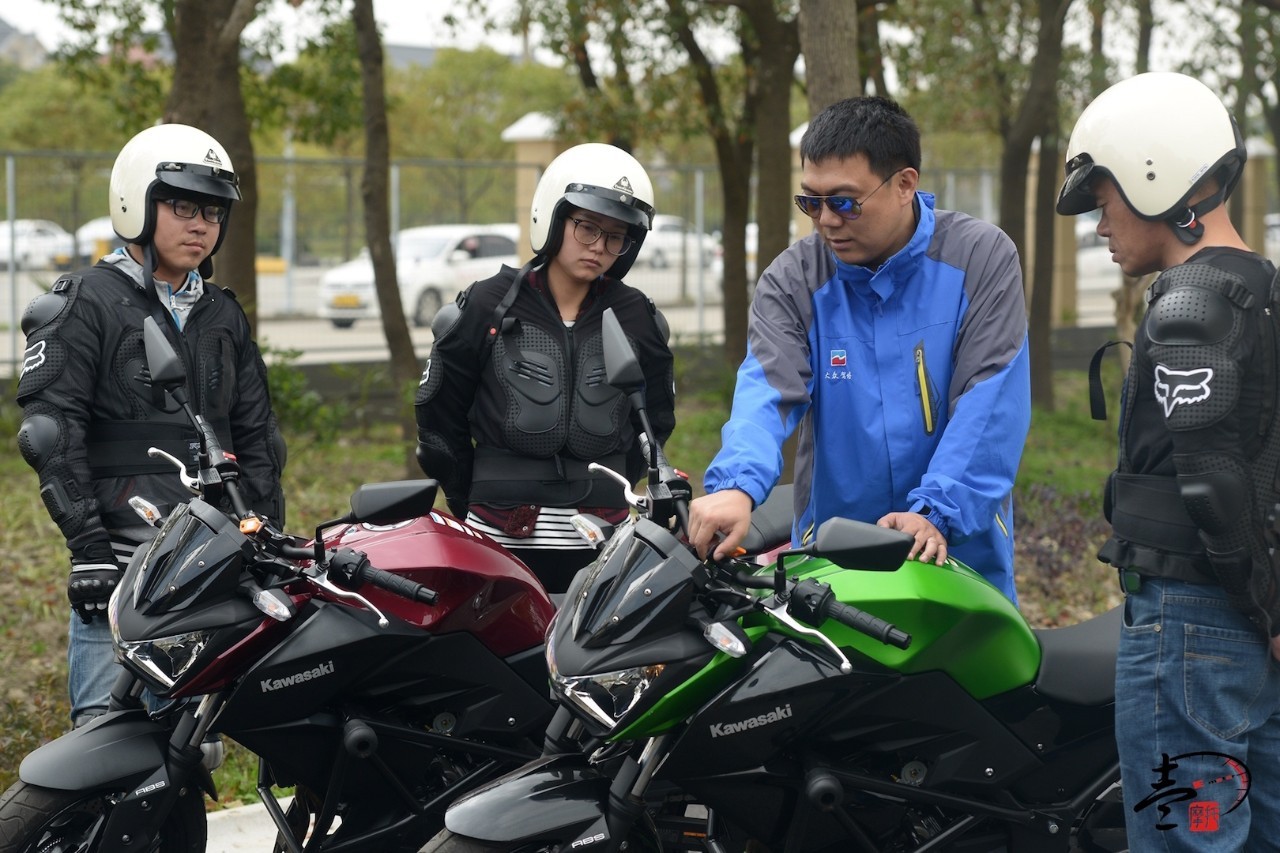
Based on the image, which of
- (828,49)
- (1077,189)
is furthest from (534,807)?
(828,49)

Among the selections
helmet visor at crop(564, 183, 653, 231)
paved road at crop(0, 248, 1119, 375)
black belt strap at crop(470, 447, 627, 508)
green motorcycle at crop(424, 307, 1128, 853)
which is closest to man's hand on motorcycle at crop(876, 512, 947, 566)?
green motorcycle at crop(424, 307, 1128, 853)

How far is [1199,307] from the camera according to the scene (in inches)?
106

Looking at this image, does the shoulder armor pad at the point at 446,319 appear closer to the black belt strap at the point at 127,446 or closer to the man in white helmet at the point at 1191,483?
the black belt strap at the point at 127,446

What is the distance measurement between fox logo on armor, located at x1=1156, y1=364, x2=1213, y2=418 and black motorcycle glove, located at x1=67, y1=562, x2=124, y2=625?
96.2 inches

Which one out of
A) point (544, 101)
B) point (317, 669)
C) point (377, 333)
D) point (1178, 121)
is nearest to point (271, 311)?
point (377, 333)

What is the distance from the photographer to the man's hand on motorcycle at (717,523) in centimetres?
292

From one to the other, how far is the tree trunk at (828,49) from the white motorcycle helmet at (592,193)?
2.37 m

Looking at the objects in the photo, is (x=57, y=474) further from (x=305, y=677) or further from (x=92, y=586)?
(x=305, y=677)

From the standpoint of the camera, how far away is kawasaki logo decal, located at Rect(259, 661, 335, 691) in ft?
10.8

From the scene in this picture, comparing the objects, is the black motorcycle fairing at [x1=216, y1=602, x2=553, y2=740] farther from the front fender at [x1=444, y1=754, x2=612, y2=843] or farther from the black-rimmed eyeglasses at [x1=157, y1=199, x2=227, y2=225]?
the black-rimmed eyeglasses at [x1=157, y1=199, x2=227, y2=225]

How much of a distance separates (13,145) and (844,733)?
31.5 m

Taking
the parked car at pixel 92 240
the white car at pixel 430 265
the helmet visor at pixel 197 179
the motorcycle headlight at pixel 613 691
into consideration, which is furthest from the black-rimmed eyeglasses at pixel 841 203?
the white car at pixel 430 265

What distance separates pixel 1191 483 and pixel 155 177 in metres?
2.73

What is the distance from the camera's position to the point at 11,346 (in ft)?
39.5
